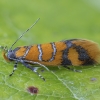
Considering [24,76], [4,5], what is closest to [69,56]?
[24,76]

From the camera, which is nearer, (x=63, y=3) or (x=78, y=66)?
(x=78, y=66)

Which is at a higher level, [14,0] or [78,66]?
[14,0]

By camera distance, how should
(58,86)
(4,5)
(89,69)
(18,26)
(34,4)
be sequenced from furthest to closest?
(34,4) < (4,5) < (18,26) < (89,69) < (58,86)

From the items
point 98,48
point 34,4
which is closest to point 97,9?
point 34,4

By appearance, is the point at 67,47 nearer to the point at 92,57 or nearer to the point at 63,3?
the point at 92,57

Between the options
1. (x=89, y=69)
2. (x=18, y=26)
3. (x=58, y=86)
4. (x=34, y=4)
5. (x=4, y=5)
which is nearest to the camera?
(x=58, y=86)

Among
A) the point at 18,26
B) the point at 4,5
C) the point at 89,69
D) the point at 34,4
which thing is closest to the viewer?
the point at 89,69

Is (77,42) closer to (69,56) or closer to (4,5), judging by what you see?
(69,56)

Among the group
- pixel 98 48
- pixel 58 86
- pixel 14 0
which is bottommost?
pixel 58 86

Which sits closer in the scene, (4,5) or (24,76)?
(24,76)
